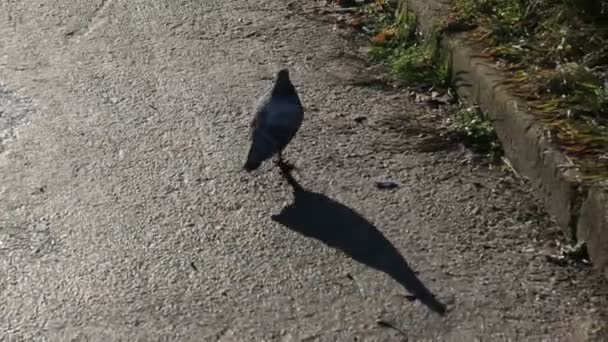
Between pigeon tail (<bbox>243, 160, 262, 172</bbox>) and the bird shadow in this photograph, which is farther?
pigeon tail (<bbox>243, 160, 262, 172</bbox>)

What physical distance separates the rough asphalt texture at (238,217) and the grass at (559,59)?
322 mm

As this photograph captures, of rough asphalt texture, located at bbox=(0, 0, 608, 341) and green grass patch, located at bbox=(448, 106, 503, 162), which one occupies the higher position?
green grass patch, located at bbox=(448, 106, 503, 162)

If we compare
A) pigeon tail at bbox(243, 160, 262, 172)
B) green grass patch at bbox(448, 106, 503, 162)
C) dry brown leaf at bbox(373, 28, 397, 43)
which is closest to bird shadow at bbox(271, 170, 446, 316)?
pigeon tail at bbox(243, 160, 262, 172)

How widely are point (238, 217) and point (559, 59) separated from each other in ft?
5.37

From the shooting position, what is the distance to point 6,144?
4.88m

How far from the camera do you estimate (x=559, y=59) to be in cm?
484

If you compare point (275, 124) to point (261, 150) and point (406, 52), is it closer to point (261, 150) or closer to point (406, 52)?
point (261, 150)

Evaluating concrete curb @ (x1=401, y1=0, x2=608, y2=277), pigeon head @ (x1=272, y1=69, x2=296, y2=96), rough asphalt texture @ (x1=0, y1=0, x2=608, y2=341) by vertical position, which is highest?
concrete curb @ (x1=401, y1=0, x2=608, y2=277)

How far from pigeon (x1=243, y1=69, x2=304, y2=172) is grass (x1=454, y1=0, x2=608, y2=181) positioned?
0.95m

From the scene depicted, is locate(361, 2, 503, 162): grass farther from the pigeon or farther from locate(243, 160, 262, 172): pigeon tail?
locate(243, 160, 262, 172): pigeon tail

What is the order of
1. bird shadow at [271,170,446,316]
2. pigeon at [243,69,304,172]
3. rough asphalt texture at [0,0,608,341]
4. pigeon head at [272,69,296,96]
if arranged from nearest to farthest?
rough asphalt texture at [0,0,608,341]
bird shadow at [271,170,446,316]
pigeon at [243,69,304,172]
pigeon head at [272,69,296,96]

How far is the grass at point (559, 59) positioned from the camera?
13.8 feet

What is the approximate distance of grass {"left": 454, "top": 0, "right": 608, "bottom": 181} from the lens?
4.20m

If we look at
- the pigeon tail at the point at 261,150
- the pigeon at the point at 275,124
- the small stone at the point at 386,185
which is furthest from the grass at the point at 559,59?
the pigeon tail at the point at 261,150
